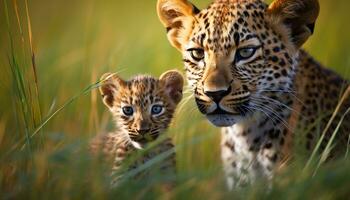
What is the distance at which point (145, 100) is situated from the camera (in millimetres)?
7633

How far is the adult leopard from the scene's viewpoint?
7.22 metres

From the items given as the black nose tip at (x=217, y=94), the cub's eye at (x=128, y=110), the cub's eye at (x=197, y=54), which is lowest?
the cub's eye at (x=128, y=110)

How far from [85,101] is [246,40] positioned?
3.55 meters

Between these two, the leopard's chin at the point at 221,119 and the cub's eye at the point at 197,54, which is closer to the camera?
the leopard's chin at the point at 221,119

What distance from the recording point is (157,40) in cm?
1465

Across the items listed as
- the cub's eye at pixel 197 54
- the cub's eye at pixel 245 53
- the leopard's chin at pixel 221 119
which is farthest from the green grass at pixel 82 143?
the cub's eye at pixel 245 53

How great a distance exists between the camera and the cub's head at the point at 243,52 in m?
7.07

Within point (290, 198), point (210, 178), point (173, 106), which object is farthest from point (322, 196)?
point (173, 106)

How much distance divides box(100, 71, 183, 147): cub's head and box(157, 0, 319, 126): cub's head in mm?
206

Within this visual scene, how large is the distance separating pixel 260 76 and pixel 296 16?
2.12 ft

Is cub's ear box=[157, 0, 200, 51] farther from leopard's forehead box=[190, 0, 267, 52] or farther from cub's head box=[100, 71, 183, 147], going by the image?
cub's head box=[100, 71, 183, 147]

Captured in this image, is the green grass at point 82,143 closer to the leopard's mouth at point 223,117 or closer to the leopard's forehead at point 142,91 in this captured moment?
the leopard's mouth at point 223,117

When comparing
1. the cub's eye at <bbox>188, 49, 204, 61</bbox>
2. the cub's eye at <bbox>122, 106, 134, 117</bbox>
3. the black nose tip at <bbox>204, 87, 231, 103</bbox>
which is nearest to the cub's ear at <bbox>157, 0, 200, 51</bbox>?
the cub's eye at <bbox>188, 49, 204, 61</bbox>

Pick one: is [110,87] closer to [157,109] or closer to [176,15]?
[157,109]
